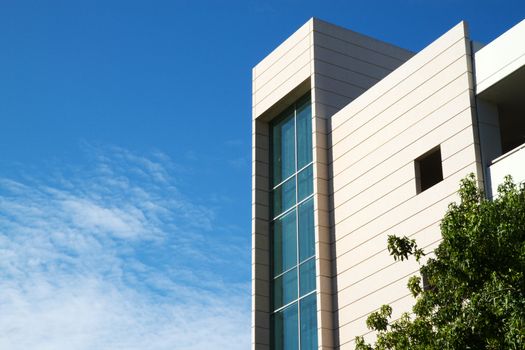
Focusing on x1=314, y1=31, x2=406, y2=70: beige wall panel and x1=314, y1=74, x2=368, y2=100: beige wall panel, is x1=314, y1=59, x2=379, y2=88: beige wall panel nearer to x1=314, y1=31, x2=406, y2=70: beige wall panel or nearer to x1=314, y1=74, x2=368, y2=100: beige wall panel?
x1=314, y1=74, x2=368, y2=100: beige wall panel

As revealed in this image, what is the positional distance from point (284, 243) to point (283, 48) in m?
8.04

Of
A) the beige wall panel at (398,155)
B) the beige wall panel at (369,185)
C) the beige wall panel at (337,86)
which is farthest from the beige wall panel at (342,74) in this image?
the beige wall panel at (369,185)

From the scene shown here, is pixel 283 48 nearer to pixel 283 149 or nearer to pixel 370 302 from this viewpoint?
pixel 283 149

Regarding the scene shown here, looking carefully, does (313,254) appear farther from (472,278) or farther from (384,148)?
(472,278)

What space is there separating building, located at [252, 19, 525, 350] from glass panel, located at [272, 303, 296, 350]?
0.04 m

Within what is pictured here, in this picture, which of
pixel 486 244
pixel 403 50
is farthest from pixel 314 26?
pixel 486 244

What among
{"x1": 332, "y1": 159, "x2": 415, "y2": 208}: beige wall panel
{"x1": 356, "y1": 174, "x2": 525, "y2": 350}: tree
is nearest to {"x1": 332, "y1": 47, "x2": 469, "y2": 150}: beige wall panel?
{"x1": 332, "y1": 159, "x2": 415, "y2": 208}: beige wall panel

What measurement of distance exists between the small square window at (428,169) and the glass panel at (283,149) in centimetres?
593

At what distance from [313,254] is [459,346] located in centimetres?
1507

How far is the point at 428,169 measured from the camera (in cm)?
3384

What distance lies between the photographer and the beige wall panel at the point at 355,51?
37.7 m

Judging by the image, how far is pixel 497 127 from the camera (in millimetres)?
29609

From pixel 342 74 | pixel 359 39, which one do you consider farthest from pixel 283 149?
pixel 359 39

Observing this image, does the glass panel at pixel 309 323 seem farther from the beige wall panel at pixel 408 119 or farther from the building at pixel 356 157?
the beige wall panel at pixel 408 119
